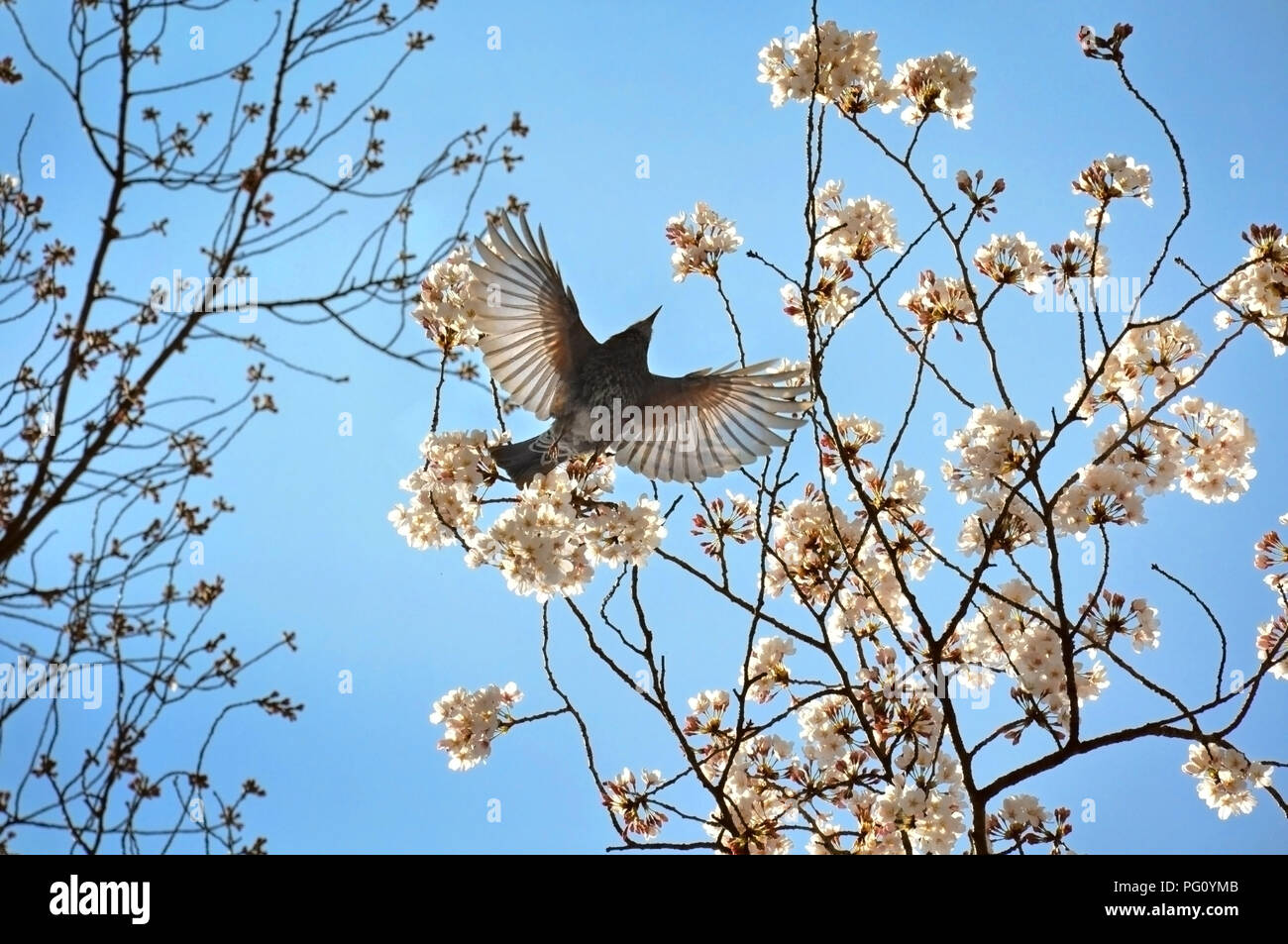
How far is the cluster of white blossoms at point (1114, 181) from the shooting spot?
3.19m

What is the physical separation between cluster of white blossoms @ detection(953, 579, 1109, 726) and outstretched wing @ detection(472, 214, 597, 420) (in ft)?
5.99

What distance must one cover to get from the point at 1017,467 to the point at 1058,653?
2.36 feet

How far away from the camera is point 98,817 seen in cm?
291

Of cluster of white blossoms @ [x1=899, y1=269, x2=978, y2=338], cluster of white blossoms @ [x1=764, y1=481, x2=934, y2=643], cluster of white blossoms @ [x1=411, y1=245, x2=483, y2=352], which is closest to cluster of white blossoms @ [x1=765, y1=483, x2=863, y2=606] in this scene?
cluster of white blossoms @ [x1=764, y1=481, x2=934, y2=643]

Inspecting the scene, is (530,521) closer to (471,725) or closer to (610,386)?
(471,725)

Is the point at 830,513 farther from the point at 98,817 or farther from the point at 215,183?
the point at 98,817

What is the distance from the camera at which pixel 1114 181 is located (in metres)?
3.21

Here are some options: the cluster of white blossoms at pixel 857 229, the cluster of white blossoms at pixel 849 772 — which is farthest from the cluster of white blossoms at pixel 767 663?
A: the cluster of white blossoms at pixel 857 229

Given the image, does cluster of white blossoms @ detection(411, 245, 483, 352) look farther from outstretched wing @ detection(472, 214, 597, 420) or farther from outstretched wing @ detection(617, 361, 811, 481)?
outstretched wing @ detection(617, 361, 811, 481)

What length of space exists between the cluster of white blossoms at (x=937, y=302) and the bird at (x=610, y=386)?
1.51 ft

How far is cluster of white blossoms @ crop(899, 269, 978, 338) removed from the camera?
343 cm

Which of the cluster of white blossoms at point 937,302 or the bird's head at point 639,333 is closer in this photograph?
the cluster of white blossoms at point 937,302

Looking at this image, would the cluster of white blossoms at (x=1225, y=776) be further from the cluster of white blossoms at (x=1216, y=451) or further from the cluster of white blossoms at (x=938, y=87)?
the cluster of white blossoms at (x=938, y=87)
